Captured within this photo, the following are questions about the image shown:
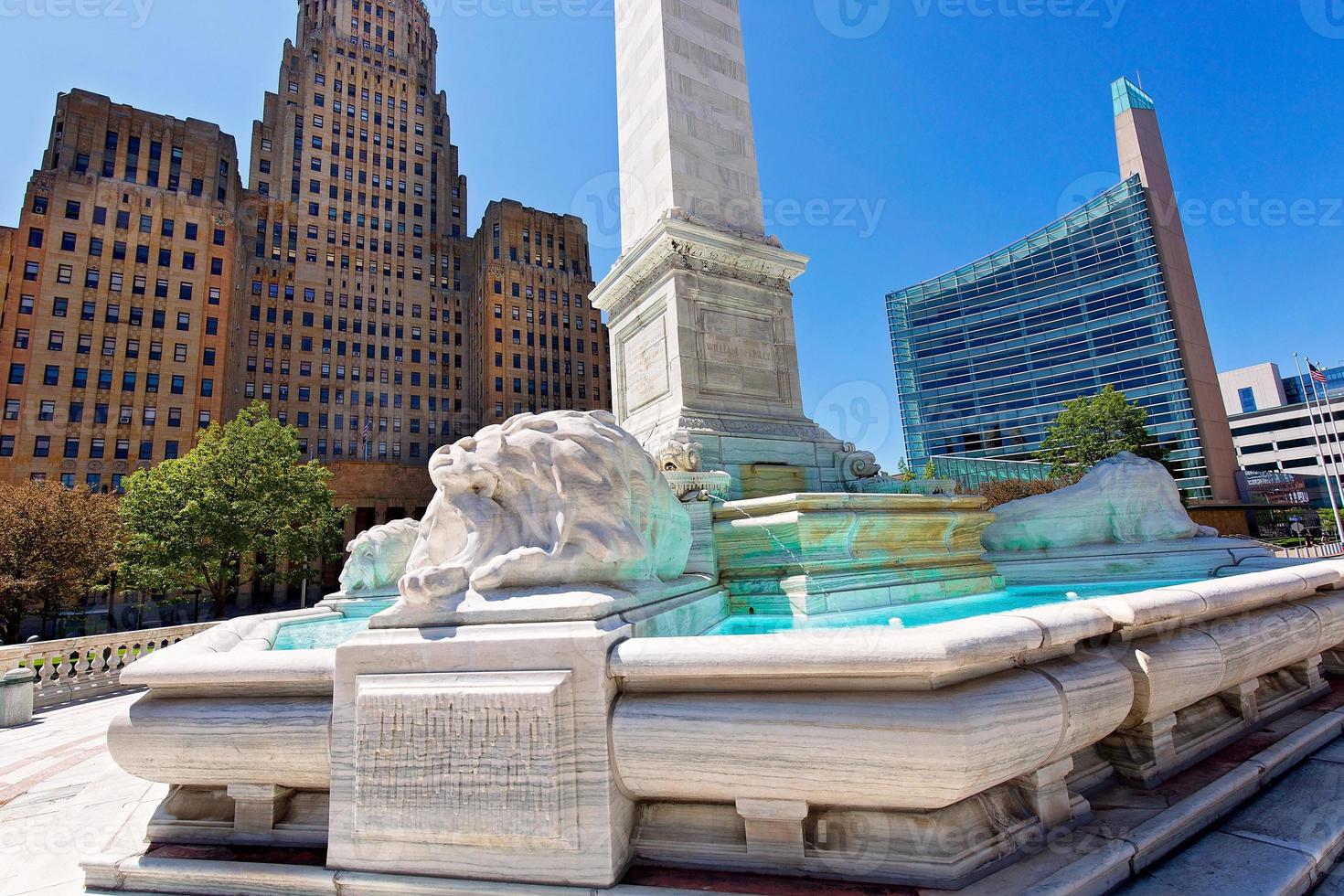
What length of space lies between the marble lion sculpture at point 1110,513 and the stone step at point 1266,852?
5.41 metres

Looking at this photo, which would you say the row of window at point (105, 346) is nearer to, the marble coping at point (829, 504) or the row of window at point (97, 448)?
the row of window at point (97, 448)

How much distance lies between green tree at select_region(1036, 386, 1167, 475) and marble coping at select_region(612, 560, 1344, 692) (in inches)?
1607

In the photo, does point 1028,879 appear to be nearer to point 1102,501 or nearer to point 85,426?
point 1102,501

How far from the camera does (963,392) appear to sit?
7538 centimetres

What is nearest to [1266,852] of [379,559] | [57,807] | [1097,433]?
[57,807]

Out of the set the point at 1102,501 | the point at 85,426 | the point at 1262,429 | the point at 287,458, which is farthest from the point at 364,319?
the point at 1262,429

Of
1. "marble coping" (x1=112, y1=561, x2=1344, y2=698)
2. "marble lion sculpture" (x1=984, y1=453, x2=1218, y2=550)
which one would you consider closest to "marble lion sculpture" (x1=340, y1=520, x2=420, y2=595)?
"marble coping" (x1=112, y1=561, x2=1344, y2=698)

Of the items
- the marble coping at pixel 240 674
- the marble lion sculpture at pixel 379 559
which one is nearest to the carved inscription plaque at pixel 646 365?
the marble lion sculpture at pixel 379 559

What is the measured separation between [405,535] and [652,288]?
6209mm

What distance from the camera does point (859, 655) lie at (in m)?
2.35

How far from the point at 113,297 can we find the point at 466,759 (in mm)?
69201

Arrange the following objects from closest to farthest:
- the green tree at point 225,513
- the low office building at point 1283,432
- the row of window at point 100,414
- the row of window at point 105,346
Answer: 1. the green tree at point 225,513
2. the row of window at point 100,414
3. the row of window at point 105,346
4. the low office building at point 1283,432

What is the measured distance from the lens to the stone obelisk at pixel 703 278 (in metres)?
10.1

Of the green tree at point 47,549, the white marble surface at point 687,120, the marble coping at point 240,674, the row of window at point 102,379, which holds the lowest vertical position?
the marble coping at point 240,674
